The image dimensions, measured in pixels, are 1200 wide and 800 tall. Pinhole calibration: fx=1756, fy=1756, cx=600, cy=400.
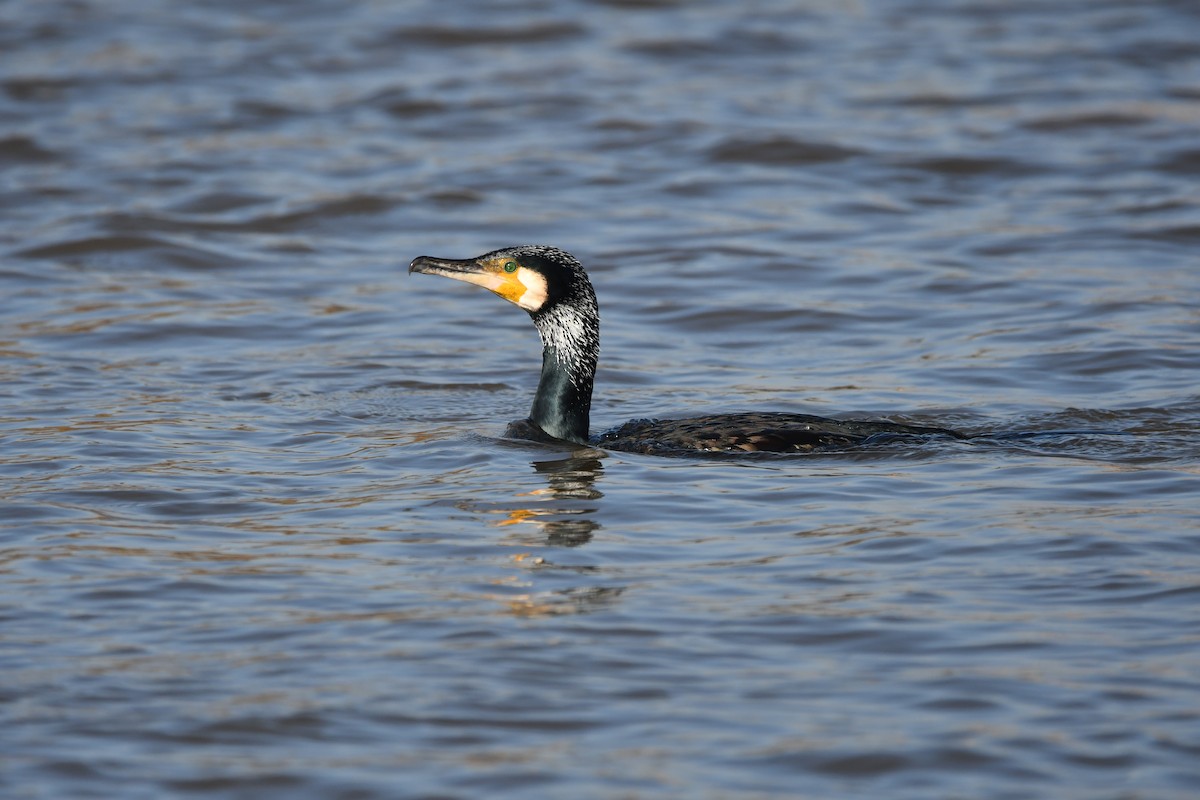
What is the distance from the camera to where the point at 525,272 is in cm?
867

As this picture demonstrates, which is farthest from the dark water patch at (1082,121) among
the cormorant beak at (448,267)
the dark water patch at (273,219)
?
the cormorant beak at (448,267)

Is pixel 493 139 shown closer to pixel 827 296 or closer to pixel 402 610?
pixel 827 296

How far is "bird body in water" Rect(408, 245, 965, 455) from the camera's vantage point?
8352 mm

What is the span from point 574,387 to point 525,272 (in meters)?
0.62

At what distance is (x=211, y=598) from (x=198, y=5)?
17.8 metres

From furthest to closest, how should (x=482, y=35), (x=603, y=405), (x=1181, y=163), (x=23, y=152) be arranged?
Answer: (x=482, y=35), (x=23, y=152), (x=1181, y=163), (x=603, y=405)

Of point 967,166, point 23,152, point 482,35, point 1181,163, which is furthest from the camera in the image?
point 482,35

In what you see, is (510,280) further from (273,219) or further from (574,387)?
(273,219)

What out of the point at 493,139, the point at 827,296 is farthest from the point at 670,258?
the point at 493,139

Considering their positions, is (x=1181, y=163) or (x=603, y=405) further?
(x=1181, y=163)

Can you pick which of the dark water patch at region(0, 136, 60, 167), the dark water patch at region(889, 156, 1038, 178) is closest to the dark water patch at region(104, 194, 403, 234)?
the dark water patch at region(0, 136, 60, 167)

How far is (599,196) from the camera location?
15516mm

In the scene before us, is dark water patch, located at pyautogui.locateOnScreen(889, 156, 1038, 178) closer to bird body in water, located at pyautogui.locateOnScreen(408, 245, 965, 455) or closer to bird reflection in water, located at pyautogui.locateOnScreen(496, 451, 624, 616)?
bird body in water, located at pyautogui.locateOnScreen(408, 245, 965, 455)

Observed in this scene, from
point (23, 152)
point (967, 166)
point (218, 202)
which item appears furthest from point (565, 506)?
point (23, 152)
